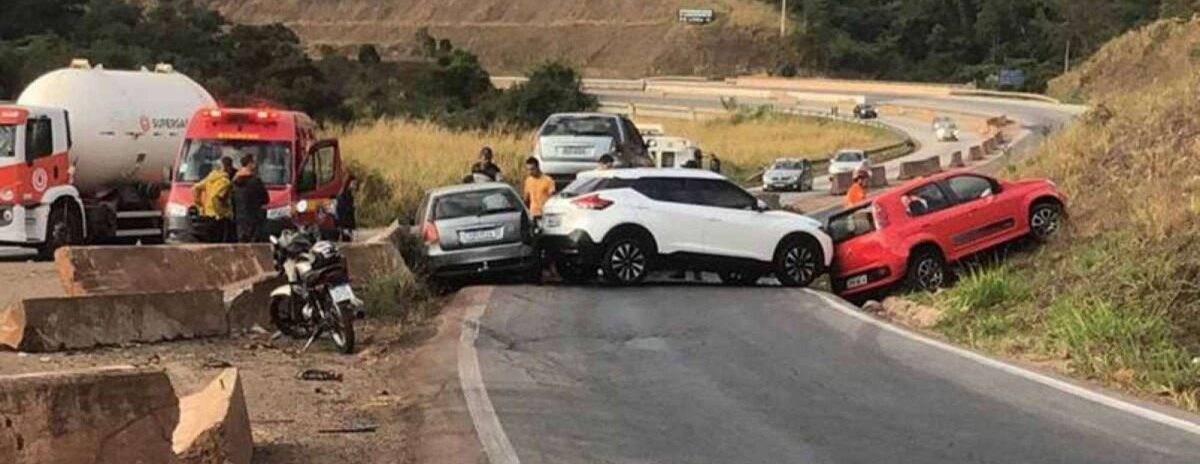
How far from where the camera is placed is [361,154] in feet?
120

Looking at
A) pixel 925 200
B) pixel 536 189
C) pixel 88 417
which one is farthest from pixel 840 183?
pixel 88 417

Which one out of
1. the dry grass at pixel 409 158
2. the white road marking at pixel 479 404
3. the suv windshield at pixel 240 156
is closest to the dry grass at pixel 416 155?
the dry grass at pixel 409 158

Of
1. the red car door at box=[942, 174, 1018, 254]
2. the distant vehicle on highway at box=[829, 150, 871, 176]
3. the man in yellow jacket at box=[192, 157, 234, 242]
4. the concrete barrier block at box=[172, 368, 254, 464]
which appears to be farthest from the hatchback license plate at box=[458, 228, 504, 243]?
the distant vehicle on highway at box=[829, 150, 871, 176]

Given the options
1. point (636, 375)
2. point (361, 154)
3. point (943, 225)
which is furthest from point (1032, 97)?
point (636, 375)

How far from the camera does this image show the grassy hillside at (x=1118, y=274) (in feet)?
43.2

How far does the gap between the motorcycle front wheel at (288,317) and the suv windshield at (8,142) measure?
929 cm

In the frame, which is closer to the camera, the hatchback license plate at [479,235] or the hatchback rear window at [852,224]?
the hatchback license plate at [479,235]

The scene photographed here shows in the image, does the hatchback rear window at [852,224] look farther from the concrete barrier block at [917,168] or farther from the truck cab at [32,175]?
the concrete barrier block at [917,168]

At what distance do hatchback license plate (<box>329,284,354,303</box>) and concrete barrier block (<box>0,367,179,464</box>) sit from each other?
245 inches

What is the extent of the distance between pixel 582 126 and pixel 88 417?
20.7 m

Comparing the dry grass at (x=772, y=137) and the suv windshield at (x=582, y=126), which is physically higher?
the suv windshield at (x=582, y=126)

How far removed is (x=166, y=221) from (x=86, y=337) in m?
8.29

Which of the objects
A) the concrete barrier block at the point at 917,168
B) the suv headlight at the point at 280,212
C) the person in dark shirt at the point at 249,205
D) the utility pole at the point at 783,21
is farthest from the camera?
the utility pole at the point at 783,21

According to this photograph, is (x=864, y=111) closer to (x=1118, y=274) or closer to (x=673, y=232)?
(x=673, y=232)
